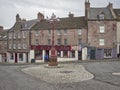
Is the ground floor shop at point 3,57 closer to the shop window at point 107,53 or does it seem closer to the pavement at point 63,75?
the shop window at point 107,53

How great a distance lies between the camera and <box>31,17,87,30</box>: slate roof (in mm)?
72394

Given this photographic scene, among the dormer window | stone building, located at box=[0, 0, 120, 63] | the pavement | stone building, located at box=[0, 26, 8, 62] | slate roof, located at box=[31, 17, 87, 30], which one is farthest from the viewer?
stone building, located at box=[0, 26, 8, 62]

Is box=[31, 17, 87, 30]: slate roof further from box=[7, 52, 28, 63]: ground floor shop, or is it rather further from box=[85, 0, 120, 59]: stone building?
box=[7, 52, 28, 63]: ground floor shop

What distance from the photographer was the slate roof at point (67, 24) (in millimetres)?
72394

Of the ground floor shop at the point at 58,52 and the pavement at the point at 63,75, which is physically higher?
the ground floor shop at the point at 58,52

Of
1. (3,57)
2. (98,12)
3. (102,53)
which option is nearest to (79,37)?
(102,53)

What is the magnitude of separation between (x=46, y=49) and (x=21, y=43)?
8961 millimetres

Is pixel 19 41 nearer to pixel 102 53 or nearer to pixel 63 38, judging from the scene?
pixel 63 38

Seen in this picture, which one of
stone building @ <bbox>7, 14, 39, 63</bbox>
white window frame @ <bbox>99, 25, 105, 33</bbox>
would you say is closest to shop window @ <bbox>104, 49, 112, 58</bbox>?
white window frame @ <bbox>99, 25, 105, 33</bbox>

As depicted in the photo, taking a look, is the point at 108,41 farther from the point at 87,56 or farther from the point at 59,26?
the point at 59,26

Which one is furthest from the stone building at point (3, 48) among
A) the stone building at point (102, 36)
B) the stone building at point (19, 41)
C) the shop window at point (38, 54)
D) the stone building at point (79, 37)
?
the stone building at point (102, 36)

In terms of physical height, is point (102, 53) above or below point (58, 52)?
below

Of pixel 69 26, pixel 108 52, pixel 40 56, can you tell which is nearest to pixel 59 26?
pixel 69 26

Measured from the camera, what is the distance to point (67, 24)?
7406 centimetres
